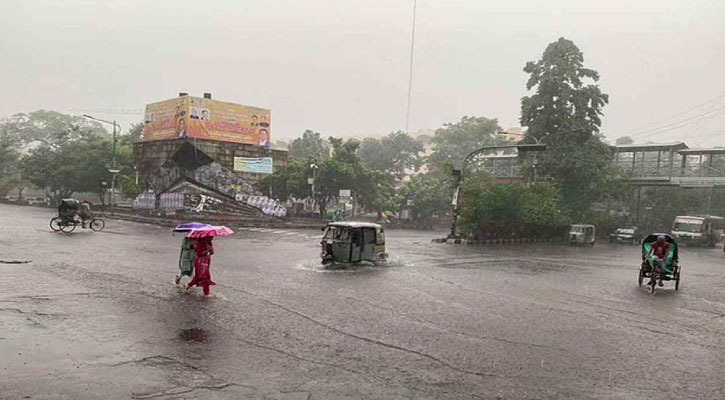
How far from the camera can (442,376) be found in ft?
Result: 22.0

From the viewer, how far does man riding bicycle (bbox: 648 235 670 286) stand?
15.3m

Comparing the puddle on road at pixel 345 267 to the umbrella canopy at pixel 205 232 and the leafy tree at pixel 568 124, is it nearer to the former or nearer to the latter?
the umbrella canopy at pixel 205 232

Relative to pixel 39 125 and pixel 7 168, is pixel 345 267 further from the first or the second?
pixel 39 125

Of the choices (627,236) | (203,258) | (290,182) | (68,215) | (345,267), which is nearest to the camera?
(203,258)

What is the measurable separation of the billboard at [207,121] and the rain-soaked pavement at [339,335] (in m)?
34.5

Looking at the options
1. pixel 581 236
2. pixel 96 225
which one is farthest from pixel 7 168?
pixel 581 236

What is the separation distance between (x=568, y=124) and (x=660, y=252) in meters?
33.3

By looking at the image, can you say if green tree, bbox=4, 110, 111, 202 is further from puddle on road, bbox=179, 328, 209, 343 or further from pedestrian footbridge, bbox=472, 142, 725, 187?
puddle on road, bbox=179, 328, 209, 343

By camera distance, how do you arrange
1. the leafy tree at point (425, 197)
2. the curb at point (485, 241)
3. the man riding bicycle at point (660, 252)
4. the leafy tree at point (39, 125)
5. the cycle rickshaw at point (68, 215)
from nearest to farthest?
the man riding bicycle at point (660, 252) < the cycle rickshaw at point (68, 215) < the curb at point (485, 241) < the leafy tree at point (425, 197) < the leafy tree at point (39, 125)

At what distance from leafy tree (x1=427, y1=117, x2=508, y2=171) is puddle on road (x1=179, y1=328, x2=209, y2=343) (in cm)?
6805

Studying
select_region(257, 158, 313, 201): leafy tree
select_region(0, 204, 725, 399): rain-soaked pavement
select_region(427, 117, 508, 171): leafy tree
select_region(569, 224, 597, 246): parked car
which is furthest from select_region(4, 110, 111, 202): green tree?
select_region(0, 204, 725, 399): rain-soaked pavement

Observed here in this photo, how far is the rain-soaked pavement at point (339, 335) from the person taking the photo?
20.4ft

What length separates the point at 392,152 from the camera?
268ft

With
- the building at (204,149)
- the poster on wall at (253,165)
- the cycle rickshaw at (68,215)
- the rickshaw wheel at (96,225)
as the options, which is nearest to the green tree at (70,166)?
the building at (204,149)
